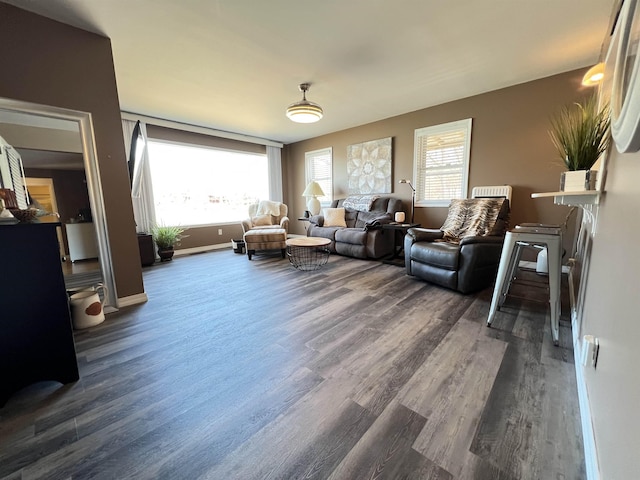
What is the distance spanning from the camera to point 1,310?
1272 mm

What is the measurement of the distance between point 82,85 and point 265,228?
9.46 ft

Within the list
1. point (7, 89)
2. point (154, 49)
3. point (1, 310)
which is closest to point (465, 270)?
point (1, 310)

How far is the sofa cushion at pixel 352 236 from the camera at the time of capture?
413 cm

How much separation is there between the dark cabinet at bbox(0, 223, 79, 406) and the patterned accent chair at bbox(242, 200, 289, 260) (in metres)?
2.90

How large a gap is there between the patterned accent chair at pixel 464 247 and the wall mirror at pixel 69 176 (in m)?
3.24

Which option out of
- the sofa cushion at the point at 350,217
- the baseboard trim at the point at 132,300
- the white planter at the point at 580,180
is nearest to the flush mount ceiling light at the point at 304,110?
the sofa cushion at the point at 350,217

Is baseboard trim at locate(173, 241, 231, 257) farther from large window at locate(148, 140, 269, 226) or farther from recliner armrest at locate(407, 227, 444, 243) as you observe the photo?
recliner armrest at locate(407, 227, 444, 243)

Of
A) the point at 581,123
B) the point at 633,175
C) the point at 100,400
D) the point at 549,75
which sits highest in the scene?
the point at 549,75

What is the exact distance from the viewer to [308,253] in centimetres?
462

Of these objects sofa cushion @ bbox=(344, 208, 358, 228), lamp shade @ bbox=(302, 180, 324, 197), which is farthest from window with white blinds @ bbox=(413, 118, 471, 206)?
lamp shade @ bbox=(302, 180, 324, 197)

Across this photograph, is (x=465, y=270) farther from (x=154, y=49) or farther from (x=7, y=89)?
(x=7, y=89)

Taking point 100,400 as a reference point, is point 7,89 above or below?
above

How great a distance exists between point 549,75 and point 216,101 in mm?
4325

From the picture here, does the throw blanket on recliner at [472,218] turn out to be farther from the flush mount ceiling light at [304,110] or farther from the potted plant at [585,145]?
the flush mount ceiling light at [304,110]
